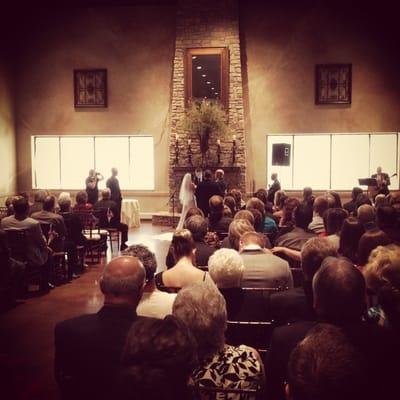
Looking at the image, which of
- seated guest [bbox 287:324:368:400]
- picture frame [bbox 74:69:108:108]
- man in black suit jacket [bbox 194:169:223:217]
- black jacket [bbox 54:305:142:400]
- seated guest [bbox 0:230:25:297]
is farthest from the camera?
picture frame [bbox 74:69:108:108]

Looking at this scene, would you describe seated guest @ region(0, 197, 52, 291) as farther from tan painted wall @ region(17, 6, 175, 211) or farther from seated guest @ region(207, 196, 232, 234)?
tan painted wall @ region(17, 6, 175, 211)

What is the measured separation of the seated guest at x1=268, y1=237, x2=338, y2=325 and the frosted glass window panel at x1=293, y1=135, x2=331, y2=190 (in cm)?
1211

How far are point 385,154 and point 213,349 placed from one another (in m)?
13.6

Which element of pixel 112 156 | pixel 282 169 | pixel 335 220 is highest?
pixel 112 156

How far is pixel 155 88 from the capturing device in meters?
15.3

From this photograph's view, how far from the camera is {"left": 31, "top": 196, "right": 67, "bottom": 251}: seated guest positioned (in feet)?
22.5

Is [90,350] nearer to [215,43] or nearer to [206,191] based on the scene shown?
[206,191]

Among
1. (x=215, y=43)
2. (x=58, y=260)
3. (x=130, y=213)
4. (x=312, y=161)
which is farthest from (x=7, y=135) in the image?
(x=58, y=260)

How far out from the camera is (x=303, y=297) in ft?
10.0

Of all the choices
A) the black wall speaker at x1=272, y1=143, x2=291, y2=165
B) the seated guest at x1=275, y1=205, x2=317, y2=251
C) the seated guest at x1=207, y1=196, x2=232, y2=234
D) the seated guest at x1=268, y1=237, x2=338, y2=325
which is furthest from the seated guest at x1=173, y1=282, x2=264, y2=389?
the black wall speaker at x1=272, y1=143, x2=291, y2=165

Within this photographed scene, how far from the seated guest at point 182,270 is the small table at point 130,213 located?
9.70 metres

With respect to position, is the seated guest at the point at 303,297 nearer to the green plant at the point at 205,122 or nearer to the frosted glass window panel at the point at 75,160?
the green plant at the point at 205,122

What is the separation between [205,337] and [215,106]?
40.2ft

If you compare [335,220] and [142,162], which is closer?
[335,220]
